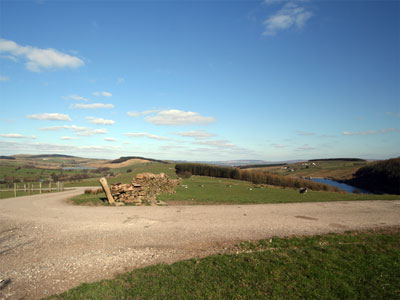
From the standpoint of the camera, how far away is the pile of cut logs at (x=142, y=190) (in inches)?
740

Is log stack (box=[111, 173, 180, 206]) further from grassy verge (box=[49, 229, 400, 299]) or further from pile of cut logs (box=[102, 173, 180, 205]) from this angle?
grassy verge (box=[49, 229, 400, 299])

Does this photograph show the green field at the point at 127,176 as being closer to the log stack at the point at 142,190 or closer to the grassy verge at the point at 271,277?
the log stack at the point at 142,190

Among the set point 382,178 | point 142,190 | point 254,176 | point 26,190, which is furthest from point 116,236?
point 382,178

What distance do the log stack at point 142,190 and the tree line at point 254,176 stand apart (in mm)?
29200

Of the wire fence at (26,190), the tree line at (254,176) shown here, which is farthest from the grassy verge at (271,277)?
the tree line at (254,176)

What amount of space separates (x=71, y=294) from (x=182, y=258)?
3.26 m

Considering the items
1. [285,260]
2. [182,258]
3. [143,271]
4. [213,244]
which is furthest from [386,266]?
[143,271]

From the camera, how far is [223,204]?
59.7 ft

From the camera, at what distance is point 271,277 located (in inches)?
228

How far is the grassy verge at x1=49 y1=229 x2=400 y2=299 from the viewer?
16.9 ft

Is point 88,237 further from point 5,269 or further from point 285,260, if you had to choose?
point 285,260

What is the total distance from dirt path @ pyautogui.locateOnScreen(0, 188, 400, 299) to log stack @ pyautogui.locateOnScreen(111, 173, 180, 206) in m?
3.29

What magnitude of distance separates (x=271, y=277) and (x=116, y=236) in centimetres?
691

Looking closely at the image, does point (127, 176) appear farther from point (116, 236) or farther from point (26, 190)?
point (116, 236)
